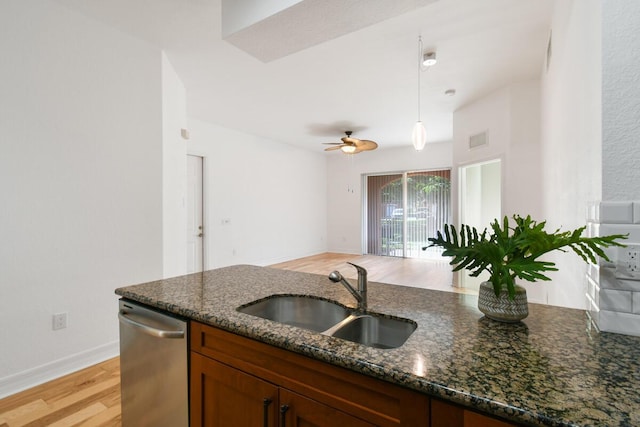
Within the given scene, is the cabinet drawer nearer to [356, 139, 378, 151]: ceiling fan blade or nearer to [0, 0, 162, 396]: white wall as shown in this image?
[0, 0, 162, 396]: white wall

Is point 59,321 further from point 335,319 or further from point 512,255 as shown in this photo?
point 512,255

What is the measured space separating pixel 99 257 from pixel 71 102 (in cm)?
122

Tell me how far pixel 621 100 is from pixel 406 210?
6.52m

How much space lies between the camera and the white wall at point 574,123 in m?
1.17

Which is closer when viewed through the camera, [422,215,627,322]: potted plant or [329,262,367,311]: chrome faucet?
[422,215,627,322]: potted plant

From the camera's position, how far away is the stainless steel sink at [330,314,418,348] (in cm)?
114

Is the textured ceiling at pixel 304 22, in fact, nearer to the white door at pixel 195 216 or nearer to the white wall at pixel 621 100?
the white wall at pixel 621 100

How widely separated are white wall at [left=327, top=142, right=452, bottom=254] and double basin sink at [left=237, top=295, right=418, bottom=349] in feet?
21.1

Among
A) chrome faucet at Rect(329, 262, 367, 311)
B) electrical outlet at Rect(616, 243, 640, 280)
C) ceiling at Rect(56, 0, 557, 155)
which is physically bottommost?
chrome faucet at Rect(329, 262, 367, 311)

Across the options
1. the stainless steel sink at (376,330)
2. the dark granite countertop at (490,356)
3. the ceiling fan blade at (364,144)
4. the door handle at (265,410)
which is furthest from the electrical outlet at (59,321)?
the ceiling fan blade at (364,144)

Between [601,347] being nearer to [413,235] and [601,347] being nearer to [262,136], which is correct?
[262,136]

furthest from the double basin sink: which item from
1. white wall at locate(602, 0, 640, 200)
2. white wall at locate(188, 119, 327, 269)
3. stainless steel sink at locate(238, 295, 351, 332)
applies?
white wall at locate(188, 119, 327, 269)

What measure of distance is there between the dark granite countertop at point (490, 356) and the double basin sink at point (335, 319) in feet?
0.14

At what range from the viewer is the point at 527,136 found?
3549 mm
